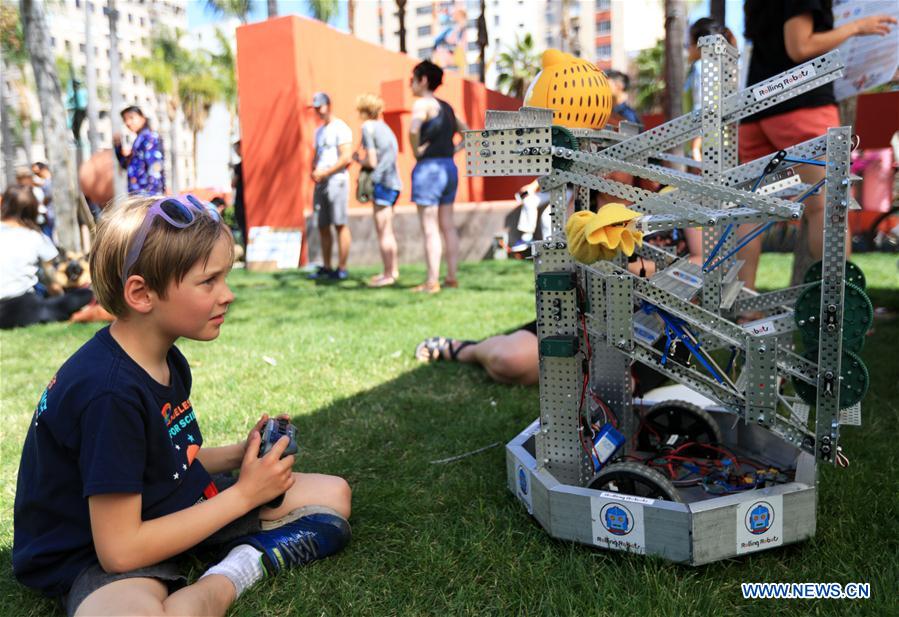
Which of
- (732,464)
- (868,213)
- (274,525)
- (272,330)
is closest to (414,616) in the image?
(274,525)

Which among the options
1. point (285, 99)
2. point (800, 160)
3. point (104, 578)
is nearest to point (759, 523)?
point (800, 160)

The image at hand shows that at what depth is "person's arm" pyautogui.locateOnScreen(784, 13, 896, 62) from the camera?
3.28m

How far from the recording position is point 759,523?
6.16 feet

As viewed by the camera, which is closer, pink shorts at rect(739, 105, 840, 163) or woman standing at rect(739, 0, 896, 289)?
woman standing at rect(739, 0, 896, 289)

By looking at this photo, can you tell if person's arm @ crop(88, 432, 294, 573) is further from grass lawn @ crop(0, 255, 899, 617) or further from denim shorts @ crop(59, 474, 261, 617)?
grass lawn @ crop(0, 255, 899, 617)

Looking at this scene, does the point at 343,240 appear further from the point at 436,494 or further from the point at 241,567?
the point at 241,567

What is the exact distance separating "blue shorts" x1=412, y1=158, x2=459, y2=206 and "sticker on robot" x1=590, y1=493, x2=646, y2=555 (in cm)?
533

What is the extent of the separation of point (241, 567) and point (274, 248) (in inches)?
384

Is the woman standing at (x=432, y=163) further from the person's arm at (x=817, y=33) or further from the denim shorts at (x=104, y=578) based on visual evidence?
the denim shorts at (x=104, y=578)

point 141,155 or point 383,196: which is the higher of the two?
point 141,155

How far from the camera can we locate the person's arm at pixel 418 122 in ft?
22.6

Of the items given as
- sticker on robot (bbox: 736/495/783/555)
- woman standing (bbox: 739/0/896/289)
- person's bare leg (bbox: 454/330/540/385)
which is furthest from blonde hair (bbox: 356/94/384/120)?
sticker on robot (bbox: 736/495/783/555)

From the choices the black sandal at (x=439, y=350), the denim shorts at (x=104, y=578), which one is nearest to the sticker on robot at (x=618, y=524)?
the denim shorts at (x=104, y=578)

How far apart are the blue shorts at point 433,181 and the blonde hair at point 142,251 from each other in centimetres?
532
